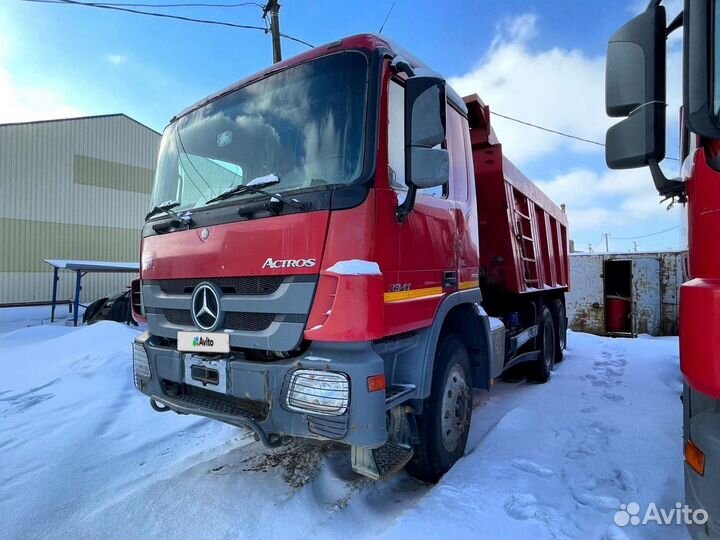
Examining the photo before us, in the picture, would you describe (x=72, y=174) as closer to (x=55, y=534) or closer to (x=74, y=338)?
(x=74, y=338)

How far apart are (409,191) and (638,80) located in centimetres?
116

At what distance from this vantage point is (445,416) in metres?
2.99

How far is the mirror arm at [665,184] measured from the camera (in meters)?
1.71

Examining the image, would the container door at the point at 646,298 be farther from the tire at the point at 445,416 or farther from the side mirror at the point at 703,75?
the side mirror at the point at 703,75

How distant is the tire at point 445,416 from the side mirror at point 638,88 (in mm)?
1725

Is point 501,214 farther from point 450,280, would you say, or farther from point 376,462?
point 376,462

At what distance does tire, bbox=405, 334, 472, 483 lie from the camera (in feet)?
9.25

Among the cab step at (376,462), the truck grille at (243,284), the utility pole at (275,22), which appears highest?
the utility pole at (275,22)

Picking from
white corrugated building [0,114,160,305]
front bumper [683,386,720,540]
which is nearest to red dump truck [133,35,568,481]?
front bumper [683,386,720,540]

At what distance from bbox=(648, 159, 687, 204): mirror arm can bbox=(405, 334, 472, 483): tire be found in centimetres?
166

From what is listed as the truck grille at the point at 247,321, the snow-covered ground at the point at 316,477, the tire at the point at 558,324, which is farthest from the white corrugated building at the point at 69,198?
the truck grille at the point at 247,321

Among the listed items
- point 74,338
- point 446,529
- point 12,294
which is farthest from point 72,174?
point 446,529

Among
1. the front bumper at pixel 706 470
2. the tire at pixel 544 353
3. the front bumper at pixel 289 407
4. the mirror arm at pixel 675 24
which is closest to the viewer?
the front bumper at pixel 706 470

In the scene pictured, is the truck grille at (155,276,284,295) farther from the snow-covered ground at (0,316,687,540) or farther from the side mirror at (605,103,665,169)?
the side mirror at (605,103,665,169)
